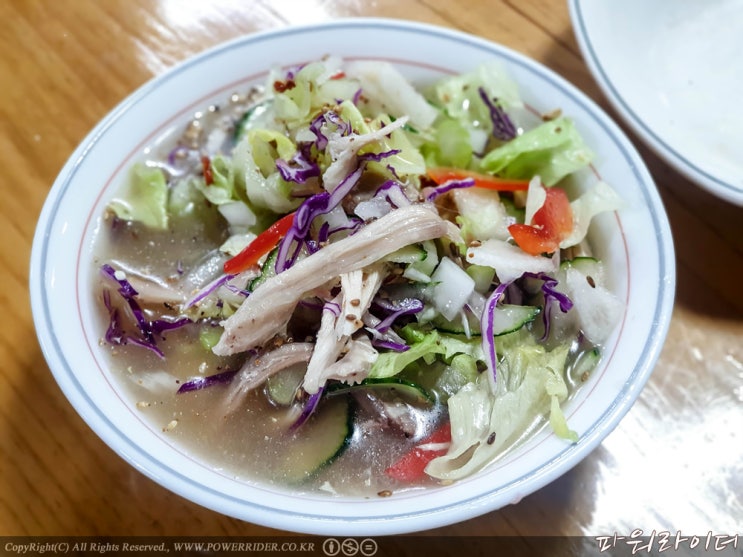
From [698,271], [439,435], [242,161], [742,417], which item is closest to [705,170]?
[698,271]

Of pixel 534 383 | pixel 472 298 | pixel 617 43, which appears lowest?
pixel 534 383

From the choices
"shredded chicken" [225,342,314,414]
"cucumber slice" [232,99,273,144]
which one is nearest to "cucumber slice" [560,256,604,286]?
"shredded chicken" [225,342,314,414]

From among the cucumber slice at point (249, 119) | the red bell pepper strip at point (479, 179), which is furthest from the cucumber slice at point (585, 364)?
the cucumber slice at point (249, 119)

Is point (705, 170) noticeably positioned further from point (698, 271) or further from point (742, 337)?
point (742, 337)

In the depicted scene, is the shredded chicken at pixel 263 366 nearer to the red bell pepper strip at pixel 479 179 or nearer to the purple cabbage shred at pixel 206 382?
the purple cabbage shred at pixel 206 382

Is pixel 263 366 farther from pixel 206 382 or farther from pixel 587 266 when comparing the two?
pixel 587 266

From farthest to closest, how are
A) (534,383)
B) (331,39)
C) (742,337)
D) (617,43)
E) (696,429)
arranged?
(617,43) < (331,39) < (742,337) < (696,429) < (534,383)

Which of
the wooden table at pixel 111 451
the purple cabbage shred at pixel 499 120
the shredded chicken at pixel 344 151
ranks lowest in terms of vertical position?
the wooden table at pixel 111 451
